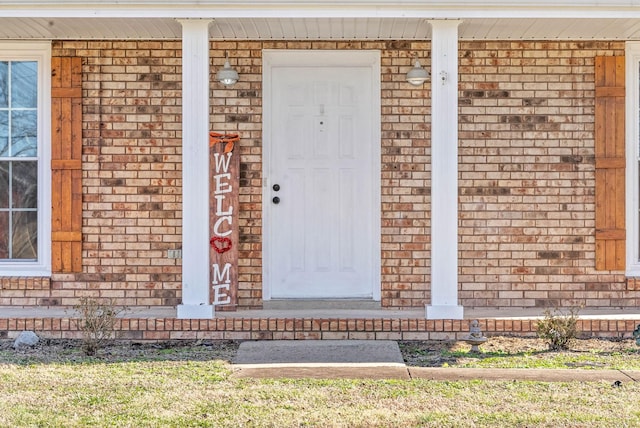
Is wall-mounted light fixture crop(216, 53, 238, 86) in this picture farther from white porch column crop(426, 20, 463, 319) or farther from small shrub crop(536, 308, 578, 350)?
small shrub crop(536, 308, 578, 350)

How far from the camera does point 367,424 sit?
4.05m

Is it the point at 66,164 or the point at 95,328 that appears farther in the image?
the point at 66,164

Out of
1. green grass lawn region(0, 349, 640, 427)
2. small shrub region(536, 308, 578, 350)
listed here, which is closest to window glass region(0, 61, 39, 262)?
green grass lawn region(0, 349, 640, 427)

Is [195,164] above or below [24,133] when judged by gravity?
below

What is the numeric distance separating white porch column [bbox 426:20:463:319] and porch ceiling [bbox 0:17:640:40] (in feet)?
0.83

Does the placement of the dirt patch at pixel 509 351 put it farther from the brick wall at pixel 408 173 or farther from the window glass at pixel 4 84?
the window glass at pixel 4 84

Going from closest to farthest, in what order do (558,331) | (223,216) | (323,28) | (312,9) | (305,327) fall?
(558,331)
(312,9)
(305,327)
(323,28)
(223,216)

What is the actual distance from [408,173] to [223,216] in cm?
176

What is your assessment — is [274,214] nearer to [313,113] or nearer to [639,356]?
[313,113]

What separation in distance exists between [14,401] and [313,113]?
398cm

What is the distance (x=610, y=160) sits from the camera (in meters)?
7.32

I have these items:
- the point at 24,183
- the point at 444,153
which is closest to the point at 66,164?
the point at 24,183

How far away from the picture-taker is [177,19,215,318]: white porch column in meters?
6.46

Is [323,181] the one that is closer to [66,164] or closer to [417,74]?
[417,74]
